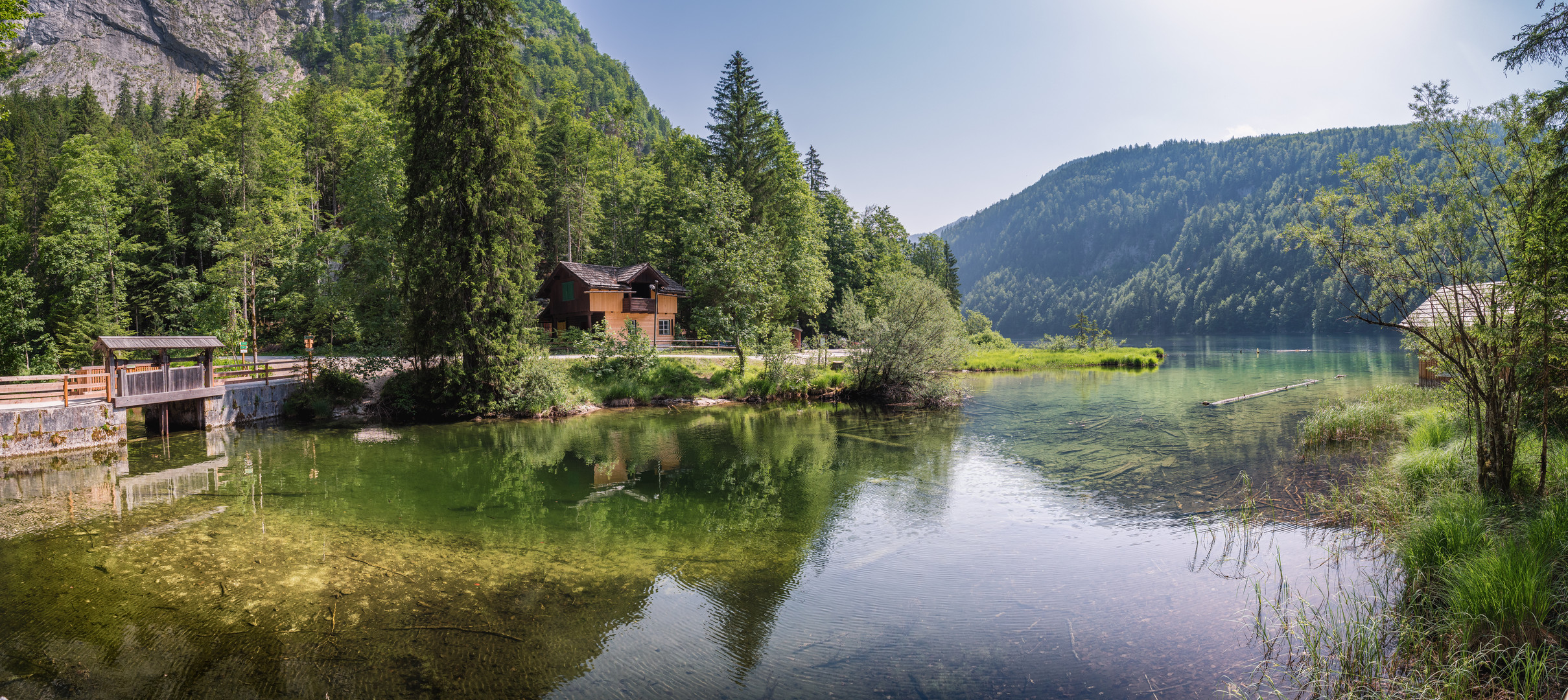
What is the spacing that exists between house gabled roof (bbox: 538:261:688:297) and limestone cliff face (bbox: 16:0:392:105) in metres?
101

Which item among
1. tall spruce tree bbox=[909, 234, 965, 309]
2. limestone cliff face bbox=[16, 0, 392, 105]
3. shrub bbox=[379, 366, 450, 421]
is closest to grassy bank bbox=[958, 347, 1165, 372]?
tall spruce tree bbox=[909, 234, 965, 309]

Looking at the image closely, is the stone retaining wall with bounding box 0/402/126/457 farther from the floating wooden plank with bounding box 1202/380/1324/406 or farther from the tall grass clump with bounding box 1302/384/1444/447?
the floating wooden plank with bounding box 1202/380/1324/406

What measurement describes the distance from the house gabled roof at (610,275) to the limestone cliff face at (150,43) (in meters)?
101

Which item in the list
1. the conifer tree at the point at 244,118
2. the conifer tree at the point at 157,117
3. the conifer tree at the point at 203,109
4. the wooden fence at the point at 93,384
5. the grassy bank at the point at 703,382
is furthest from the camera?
Answer: the conifer tree at the point at 157,117

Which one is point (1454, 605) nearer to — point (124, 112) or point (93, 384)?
point (93, 384)

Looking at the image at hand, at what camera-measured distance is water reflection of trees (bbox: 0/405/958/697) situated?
23.8 feet

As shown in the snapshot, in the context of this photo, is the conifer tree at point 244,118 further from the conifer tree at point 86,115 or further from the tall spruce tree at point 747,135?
the tall spruce tree at point 747,135

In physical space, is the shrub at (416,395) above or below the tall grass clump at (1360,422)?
above

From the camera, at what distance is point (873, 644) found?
7.86 meters

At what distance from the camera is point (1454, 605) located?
7027 millimetres

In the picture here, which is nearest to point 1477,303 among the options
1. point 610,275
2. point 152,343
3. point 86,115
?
point 152,343

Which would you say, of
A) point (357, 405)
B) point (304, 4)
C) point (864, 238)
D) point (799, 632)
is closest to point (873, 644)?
point (799, 632)

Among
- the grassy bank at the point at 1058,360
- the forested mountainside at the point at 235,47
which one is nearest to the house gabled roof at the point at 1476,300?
the grassy bank at the point at 1058,360

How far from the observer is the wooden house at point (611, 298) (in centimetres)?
4428
